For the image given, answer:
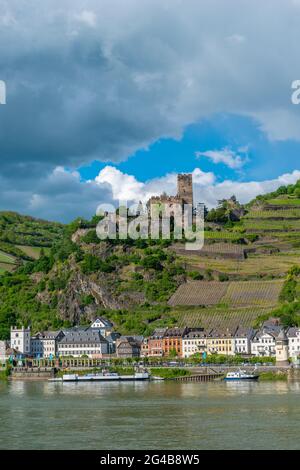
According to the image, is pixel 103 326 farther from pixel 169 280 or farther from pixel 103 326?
pixel 169 280

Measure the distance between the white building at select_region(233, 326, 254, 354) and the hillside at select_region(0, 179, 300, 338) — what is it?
204 cm

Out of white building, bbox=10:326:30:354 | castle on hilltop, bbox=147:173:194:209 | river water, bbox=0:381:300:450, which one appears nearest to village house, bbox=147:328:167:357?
white building, bbox=10:326:30:354

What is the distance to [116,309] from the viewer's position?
113 meters

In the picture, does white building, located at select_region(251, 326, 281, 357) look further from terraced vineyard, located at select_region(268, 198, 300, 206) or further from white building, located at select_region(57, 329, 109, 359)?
terraced vineyard, located at select_region(268, 198, 300, 206)

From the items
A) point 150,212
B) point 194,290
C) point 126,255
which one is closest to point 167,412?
point 194,290

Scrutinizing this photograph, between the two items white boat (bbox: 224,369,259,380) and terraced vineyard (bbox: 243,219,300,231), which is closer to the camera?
white boat (bbox: 224,369,259,380)

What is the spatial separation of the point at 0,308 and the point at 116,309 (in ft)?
64.6

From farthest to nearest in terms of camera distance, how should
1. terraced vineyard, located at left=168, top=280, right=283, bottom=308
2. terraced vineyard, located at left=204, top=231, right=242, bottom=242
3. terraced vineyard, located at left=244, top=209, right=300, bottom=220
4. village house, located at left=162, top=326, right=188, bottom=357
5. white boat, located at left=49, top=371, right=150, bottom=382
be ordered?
terraced vineyard, located at left=244, top=209, right=300, bottom=220
terraced vineyard, located at left=204, top=231, right=242, bottom=242
terraced vineyard, located at left=168, top=280, right=283, bottom=308
village house, located at left=162, top=326, right=188, bottom=357
white boat, located at left=49, top=371, right=150, bottom=382

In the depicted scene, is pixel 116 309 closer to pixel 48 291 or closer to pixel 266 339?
pixel 48 291

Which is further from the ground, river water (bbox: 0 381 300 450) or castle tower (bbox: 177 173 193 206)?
castle tower (bbox: 177 173 193 206)

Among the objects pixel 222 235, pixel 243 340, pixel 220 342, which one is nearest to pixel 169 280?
pixel 222 235

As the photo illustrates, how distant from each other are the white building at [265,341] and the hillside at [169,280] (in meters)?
3.01

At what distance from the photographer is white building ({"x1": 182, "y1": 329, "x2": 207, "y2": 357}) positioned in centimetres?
9981
